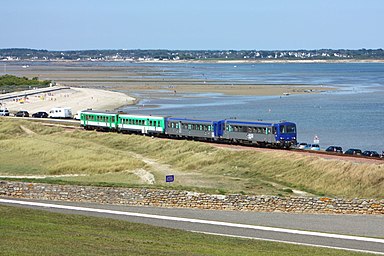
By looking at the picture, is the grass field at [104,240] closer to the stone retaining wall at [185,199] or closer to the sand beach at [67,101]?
the stone retaining wall at [185,199]

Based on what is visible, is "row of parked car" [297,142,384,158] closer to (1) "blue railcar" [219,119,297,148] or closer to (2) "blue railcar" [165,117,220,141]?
(1) "blue railcar" [219,119,297,148]

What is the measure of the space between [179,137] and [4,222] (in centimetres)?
3947

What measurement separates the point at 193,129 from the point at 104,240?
39.4 meters

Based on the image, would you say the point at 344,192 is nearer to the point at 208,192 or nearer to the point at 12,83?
the point at 208,192

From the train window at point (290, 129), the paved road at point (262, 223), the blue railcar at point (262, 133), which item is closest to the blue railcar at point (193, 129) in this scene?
the blue railcar at point (262, 133)

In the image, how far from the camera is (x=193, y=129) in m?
59.2

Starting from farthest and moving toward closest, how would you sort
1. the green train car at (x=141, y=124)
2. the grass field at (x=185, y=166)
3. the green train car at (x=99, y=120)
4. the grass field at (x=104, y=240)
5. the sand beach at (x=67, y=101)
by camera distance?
the sand beach at (x=67, y=101) < the green train car at (x=99, y=120) < the green train car at (x=141, y=124) < the grass field at (x=185, y=166) < the grass field at (x=104, y=240)

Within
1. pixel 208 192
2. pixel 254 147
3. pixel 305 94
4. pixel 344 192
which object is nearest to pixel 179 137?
pixel 254 147

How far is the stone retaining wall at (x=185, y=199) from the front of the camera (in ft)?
91.0

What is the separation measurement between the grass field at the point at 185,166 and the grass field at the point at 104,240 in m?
7.51

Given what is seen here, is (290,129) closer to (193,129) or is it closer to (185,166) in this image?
(185,166)

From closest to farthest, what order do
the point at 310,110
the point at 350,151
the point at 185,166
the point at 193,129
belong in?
the point at 185,166
the point at 350,151
the point at 193,129
the point at 310,110

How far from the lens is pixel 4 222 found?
22062 millimetres

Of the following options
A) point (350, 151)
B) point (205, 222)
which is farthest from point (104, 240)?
point (350, 151)
